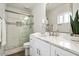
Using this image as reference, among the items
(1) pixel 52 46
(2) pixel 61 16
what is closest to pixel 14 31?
(1) pixel 52 46

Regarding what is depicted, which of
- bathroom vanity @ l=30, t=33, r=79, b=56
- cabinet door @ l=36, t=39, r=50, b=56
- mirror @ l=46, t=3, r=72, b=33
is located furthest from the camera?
mirror @ l=46, t=3, r=72, b=33

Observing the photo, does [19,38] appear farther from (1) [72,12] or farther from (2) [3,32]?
(1) [72,12]

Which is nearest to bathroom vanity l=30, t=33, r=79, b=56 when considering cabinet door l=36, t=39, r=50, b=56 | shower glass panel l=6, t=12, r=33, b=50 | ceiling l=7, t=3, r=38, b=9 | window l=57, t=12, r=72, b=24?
cabinet door l=36, t=39, r=50, b=56

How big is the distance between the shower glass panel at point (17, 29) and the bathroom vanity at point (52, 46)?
113 millimetres

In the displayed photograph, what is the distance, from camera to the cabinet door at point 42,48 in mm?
1085

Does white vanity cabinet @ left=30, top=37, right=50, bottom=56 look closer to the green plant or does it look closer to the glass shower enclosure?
the glass shower enclosure

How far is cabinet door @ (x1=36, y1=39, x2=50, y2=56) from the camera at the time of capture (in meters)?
1.08

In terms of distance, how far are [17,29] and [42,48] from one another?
1.43ft

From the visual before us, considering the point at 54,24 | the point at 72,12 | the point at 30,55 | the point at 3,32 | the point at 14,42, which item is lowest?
the point at 30,55

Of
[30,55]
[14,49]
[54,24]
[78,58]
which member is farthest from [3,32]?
[78,58]

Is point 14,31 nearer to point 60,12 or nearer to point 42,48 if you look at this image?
point 42,48

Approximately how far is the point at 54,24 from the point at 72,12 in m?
0.30

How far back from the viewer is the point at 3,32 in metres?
1.17

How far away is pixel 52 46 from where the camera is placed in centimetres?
101
